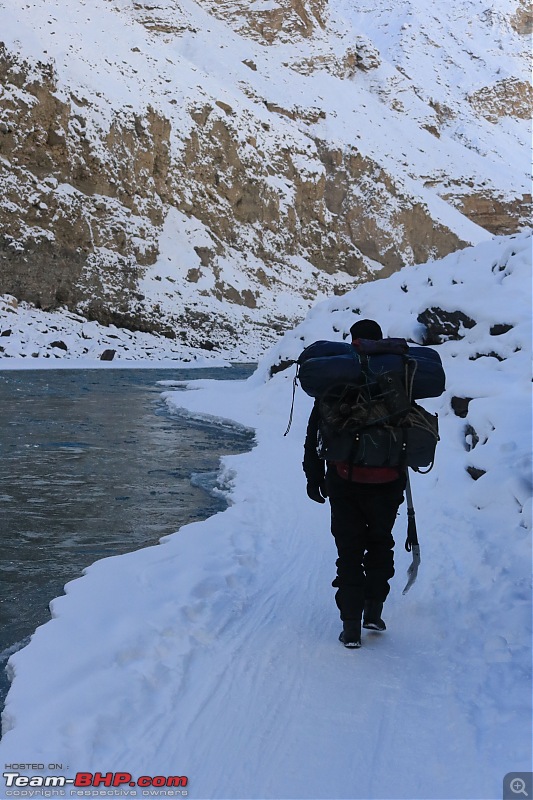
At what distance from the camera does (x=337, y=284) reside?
199ft

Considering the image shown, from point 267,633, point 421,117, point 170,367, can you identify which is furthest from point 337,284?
point 267,633

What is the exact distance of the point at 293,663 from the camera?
3.59m

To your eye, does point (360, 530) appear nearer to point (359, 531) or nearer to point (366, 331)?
point (359, 531)

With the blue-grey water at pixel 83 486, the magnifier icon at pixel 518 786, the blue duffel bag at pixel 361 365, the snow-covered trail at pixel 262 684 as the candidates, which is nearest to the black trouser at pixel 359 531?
the snow-covered trail at pixel 262 684

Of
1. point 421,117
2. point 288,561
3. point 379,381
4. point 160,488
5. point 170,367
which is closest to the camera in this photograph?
point 379,381

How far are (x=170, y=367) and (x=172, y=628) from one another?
33290mm

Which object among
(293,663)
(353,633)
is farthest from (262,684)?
(353,633)

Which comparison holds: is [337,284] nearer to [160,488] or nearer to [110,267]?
[110,267]

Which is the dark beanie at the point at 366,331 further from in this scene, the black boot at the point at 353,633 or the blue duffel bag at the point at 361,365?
the black boot at the point at 353,633

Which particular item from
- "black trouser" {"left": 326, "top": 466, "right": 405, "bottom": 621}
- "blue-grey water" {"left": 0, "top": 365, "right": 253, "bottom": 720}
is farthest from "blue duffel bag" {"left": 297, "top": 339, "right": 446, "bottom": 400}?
"blue-grey water" {"left": 0, "top": 365, "right": 253, "bottom": 720}

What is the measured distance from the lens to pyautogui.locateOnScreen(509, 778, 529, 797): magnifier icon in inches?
98.7

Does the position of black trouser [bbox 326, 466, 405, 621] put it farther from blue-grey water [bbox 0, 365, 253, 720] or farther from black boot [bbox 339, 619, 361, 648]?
blue-grey water [bbox 0, 365, 253, 720]

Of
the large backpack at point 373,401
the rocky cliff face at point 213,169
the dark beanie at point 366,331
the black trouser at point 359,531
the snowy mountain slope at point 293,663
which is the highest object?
the dark beanie at point 366,331

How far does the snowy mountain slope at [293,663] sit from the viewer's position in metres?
2.71
